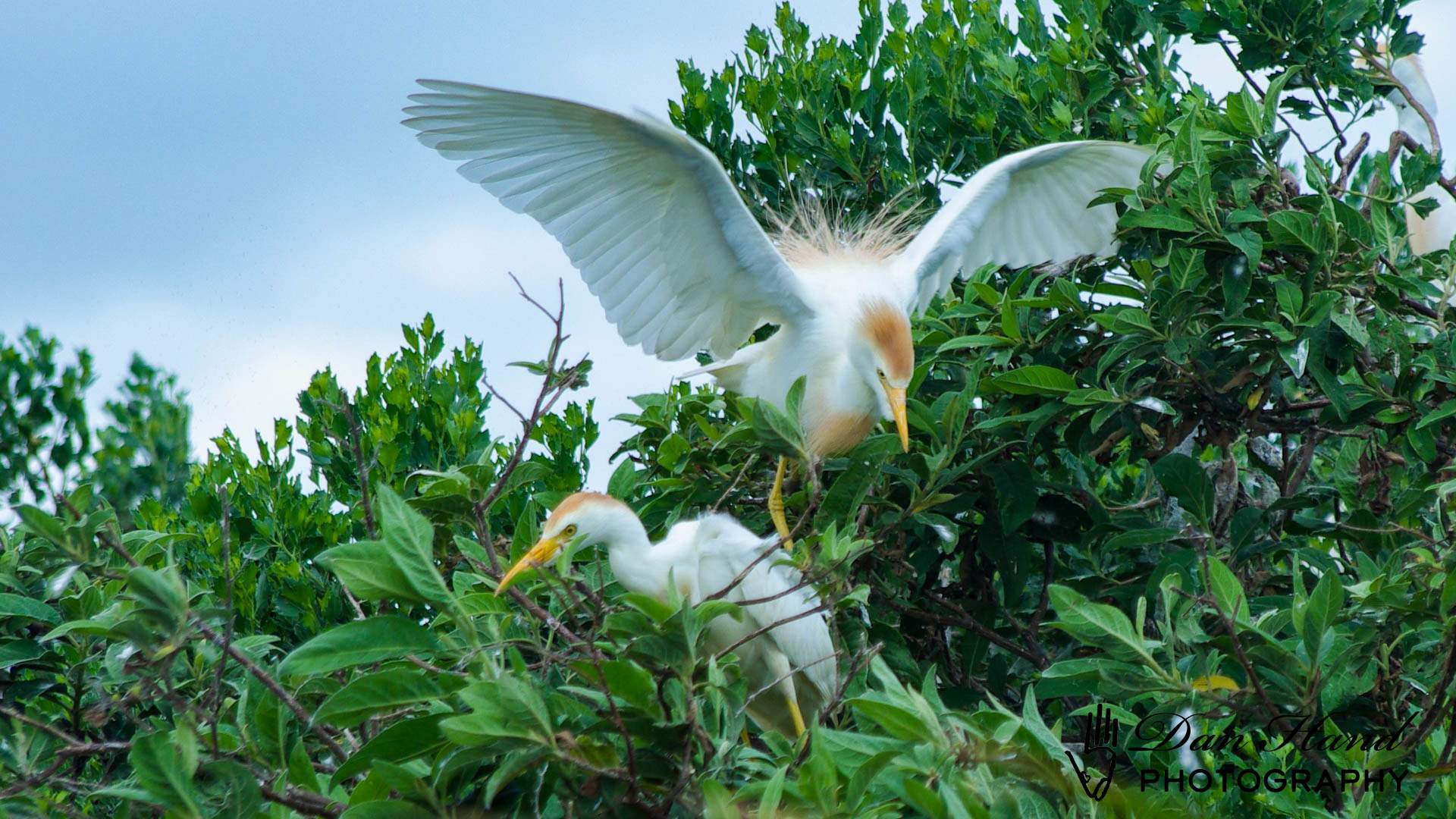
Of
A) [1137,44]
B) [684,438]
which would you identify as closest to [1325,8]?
[1137,44]

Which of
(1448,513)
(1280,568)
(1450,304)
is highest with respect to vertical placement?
(1450,304)

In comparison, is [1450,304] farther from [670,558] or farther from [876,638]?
[670,558]

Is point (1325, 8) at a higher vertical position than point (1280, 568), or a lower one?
higher

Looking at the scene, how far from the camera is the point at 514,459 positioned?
1.53 meters

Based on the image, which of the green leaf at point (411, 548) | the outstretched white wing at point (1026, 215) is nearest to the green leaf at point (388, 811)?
the green leaf at point (411, 548)

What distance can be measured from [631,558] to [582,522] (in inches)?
6.1

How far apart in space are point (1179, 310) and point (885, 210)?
45.9 inches

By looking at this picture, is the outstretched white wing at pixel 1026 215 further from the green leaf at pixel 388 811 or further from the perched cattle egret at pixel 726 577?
the green leaf at pixel 388 811

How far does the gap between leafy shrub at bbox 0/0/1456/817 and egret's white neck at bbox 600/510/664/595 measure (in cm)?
4

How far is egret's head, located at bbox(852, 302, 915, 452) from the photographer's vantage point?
244 cm

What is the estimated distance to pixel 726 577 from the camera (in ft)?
7.55

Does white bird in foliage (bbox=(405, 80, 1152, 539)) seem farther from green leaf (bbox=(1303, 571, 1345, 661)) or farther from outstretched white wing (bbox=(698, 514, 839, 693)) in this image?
green leaf (bbox=(1303, 571, 1345, 661))
